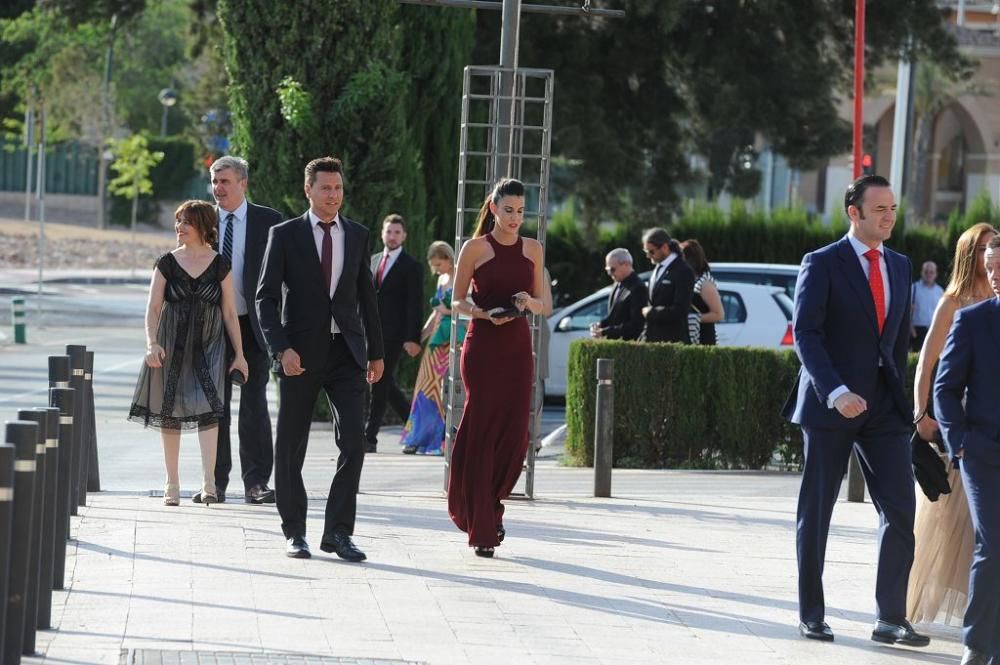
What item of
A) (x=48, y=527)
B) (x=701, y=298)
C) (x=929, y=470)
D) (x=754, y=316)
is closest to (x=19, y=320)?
(x=754, y=316)

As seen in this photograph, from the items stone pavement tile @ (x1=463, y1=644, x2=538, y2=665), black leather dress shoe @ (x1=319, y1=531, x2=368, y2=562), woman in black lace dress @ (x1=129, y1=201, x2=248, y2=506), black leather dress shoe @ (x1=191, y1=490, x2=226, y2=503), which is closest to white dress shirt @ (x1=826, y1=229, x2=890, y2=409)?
stone pavement tile @ (x1=463, y1=644, x2=538, y2=665)

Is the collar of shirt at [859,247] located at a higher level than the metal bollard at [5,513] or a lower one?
higher

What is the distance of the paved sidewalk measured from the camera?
6.77 m

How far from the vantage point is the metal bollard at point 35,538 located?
238 inches

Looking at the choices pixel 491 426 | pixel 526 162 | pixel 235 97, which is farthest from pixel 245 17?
pixel 491 426

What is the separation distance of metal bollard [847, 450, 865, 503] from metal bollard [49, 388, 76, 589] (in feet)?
19.8

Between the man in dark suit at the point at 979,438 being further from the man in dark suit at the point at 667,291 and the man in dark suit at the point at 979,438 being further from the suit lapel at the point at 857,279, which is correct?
the man in dark suit at the point at 667,291

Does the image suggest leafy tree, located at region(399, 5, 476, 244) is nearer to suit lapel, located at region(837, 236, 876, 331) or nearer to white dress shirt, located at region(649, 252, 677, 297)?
white dress shirt, located at region(649, 252, 677, 297)

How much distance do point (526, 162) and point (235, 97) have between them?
24.3 feet

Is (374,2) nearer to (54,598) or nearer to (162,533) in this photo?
(162,533)

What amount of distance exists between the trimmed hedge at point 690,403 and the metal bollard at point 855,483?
74.6 inches

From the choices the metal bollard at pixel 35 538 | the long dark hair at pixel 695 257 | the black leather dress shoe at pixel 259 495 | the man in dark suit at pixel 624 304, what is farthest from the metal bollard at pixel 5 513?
the long dark hair at pixel 695 257

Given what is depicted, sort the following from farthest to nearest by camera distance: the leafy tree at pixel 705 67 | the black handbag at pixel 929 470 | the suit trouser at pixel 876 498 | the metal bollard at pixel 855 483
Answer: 1. the leafy tree at pixel 705 67
2. the metal bollard at pixel 855 483
3. the suit trouser at pixel 876 498
4. the black handbag at pixel 929 470

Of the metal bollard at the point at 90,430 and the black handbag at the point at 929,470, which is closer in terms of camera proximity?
the black handbag at the point at 929,470
